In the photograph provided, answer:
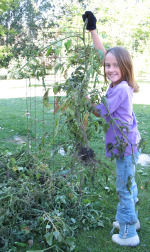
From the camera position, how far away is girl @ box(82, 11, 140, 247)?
1889mm

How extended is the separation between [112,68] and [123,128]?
485 millimetres

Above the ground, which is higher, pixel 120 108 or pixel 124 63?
pixel 124 63

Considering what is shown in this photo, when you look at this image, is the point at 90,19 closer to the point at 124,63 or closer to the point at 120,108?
the point at 124,63

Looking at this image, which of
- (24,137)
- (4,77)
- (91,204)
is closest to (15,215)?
(91,204)

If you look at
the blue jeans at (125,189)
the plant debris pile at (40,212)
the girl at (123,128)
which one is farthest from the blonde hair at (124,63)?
the plant debris pile at (40,212)

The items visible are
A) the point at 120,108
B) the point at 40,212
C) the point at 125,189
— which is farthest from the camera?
the point at 40,212

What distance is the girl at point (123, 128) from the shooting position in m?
1.89

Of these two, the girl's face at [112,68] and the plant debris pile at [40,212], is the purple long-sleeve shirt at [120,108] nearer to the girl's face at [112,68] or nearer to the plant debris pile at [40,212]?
the girl's face at [112,68]

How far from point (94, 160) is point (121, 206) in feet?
1.96

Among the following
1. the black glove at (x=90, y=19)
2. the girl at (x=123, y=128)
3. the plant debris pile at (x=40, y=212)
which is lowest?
the plant debris pile at (x=40, y=212)

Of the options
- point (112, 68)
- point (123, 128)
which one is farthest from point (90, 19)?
point (123, 128)

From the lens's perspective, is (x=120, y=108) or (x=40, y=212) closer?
(x=120, y=108)

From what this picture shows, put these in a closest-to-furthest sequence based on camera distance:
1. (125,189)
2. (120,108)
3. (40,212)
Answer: (120,108), (125,189), (40,212)

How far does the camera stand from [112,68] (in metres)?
2.00
